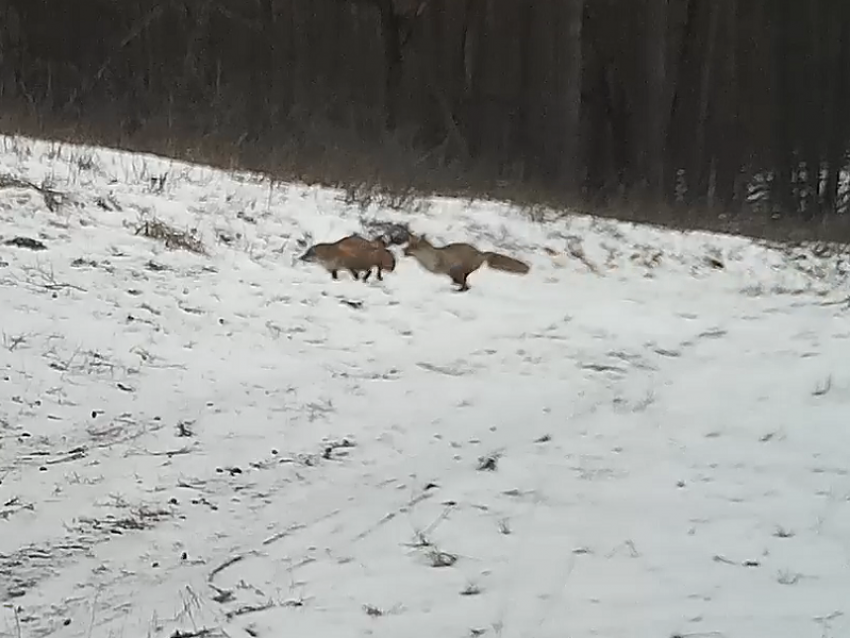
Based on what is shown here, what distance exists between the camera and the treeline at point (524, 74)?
55.4ft

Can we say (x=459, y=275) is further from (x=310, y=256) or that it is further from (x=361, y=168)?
(x=361, y=168)

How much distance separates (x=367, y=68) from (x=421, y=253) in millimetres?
12459

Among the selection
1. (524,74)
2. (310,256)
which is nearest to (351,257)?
(310,256)

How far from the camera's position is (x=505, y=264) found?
7.77 meters

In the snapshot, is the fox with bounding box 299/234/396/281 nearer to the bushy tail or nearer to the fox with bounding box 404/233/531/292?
the fox with bounding box 404/233/531/292

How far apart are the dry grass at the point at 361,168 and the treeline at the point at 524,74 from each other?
2484mm

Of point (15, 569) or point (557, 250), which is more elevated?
point (557, 250)

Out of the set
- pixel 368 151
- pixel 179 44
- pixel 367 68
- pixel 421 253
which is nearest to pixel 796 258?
pixel 421 253

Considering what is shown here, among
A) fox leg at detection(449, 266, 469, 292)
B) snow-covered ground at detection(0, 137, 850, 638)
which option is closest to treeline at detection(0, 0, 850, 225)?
fox leg at detection(449, 266, 469, 292)

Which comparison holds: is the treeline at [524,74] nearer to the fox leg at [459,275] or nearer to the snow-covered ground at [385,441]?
the fox leg at [459,275]

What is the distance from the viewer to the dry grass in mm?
9586

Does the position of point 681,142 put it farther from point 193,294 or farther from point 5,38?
point 193,294

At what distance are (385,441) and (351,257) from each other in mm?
2800

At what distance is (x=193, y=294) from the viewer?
618 cm
